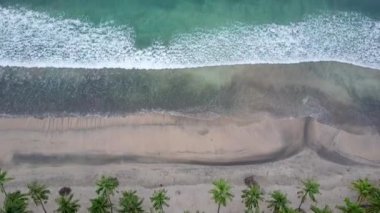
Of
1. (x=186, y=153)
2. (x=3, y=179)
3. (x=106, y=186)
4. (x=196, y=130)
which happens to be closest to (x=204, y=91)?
(x=196, y=130)

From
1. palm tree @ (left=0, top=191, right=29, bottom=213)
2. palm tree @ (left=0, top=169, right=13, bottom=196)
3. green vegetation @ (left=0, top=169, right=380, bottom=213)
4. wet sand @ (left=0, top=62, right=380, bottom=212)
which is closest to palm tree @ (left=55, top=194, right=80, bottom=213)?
green vegetation @ (left=0, top=169, right=380, bottom=213)

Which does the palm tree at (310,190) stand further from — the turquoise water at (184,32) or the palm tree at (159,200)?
the turquoise water at (184,32)

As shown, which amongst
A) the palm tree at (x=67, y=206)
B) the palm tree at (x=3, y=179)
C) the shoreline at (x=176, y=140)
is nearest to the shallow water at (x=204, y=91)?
the shoreline at (x=176, y=140)

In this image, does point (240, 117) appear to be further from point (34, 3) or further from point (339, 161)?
point (34, 3)

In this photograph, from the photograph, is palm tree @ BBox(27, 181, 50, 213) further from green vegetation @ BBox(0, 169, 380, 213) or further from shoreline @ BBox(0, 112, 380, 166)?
shoreline @ BBox(0, 112, 380, 166)

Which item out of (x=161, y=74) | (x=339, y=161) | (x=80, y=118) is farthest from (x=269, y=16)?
(x=80, y=118)
